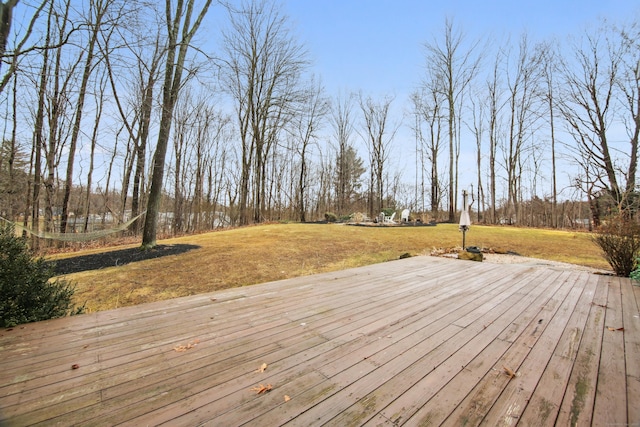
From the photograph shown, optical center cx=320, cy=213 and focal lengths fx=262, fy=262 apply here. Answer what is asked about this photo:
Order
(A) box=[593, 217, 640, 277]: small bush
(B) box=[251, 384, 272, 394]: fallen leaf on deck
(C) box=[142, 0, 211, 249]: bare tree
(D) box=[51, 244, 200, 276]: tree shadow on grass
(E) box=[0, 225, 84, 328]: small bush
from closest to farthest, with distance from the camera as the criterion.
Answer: (B) box=[251, 384, 272, 394]: fallen leaf on deck < (E) box=[0, 225, 84, 328]: small bush < (A) box=[593, 217, 640, 277]: small bush < (D) box=[51, 244, 200, 276]: tree shadow on grass < (C) box=[142, 0, 211, 249]: bare tree

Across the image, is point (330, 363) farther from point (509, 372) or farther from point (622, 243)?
point (622, 243)

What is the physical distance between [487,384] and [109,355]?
227 cm

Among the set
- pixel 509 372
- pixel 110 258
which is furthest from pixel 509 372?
pixel 110 258

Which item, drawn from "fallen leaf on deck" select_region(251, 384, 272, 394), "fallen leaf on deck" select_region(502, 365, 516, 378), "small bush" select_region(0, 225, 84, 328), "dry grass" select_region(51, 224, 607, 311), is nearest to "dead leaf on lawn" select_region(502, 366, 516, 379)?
"fallen leaf on deck" select_region(502, 365, 516, 378)

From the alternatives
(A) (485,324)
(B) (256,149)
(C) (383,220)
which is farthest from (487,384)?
(B) (256,149)

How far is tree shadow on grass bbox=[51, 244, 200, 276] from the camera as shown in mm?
5109

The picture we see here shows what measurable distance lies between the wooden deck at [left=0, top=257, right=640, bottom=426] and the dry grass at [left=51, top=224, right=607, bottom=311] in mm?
1842

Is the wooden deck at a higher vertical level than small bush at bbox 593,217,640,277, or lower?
lower

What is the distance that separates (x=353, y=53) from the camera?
13.1 meters

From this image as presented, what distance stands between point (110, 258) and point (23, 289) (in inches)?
160

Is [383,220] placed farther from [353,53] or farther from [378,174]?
[353,53]

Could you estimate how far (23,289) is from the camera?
2301 mm

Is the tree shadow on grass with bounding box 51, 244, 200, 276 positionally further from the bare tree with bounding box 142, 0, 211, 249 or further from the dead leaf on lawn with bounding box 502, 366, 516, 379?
the dead leaf on lawn with bounding box 502, 366, 516, 379

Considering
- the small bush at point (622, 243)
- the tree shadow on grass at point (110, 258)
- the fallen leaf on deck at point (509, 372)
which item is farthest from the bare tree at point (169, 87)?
the small bush at point (622, 243)
